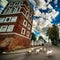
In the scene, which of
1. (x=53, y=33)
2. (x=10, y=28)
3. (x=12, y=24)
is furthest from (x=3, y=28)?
(x=53, y=33)

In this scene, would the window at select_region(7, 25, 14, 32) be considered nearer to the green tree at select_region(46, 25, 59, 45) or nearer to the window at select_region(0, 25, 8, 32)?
the window at select_region(0, 25, 8, 32)

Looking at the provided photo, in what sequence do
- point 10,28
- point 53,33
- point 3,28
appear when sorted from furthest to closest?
point 53,33 < point 3,28 < point 10,28

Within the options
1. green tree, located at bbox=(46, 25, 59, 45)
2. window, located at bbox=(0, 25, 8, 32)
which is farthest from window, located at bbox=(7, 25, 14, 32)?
green tree, located at bbox=(46, 25, 59, 45)

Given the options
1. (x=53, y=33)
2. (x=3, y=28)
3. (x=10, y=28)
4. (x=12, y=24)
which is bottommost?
(x=10, y=28)

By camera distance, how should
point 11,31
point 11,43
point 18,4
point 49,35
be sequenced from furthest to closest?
point 49,35
point 18,4
point 11,31
point 11,43

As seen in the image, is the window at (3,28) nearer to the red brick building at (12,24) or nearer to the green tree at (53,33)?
the red brick building at (12,24)

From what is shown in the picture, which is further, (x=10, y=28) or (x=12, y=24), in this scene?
(x=12, y=24)

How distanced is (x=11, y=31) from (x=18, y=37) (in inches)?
92.2

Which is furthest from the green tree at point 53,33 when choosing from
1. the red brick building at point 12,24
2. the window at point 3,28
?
the window at point 3,28

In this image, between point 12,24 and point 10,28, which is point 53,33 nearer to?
point 12,24

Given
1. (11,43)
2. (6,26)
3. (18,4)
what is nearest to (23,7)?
(18,4)

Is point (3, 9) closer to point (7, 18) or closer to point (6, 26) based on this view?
point (7, 18)

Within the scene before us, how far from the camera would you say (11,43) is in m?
25.0

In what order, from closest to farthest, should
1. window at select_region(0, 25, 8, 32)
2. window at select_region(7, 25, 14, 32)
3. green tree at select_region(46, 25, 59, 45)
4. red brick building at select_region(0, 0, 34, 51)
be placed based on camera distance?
1. red brick building at select_region(0, 0, 34, 51)
2. window at select_region(7, 25, 14, 32)
3. window at select_region(0, 25, 8, 32)
4. green tree at select_region(46, 25, 59, 45)
